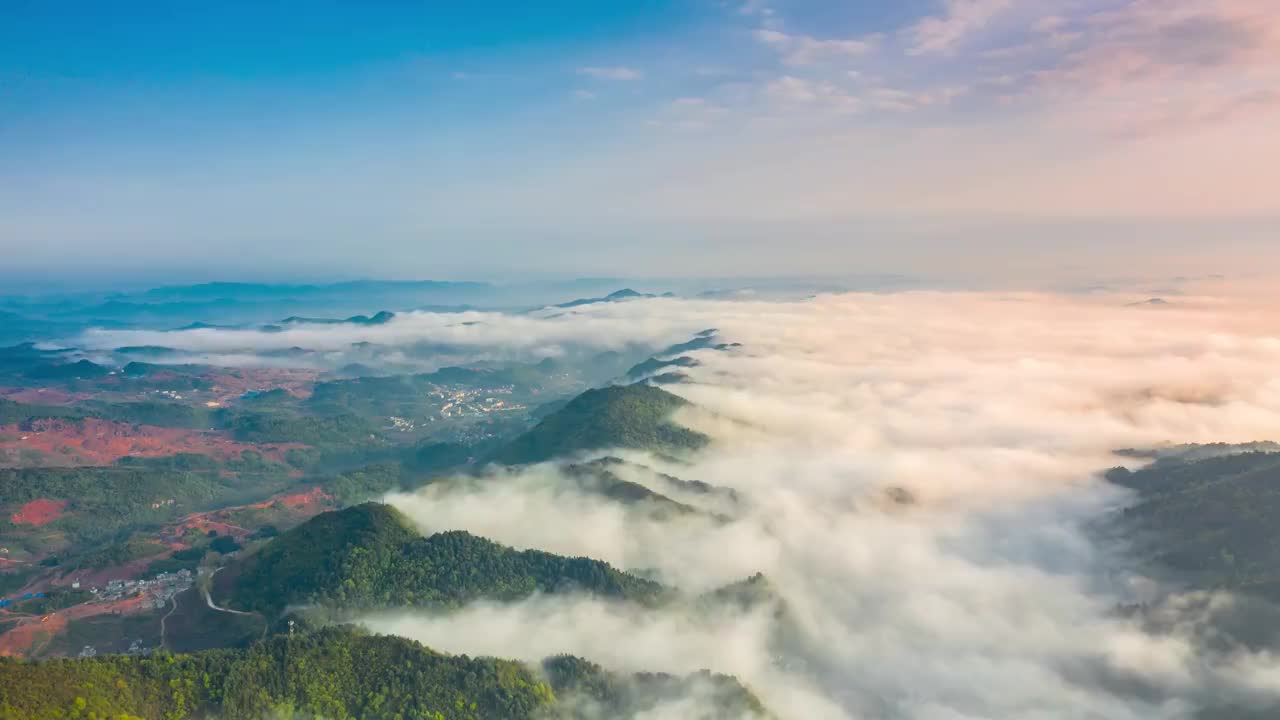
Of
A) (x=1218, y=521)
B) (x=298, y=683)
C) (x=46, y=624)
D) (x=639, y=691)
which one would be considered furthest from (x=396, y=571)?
(x=1218, y=521)

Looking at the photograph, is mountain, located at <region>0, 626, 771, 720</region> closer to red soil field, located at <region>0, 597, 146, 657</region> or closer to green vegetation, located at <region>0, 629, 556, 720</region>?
green vegetation, located at <region>0, 629, 556, 720</region>

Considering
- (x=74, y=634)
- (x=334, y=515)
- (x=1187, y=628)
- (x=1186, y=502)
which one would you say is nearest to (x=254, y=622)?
(x=334, y=515)

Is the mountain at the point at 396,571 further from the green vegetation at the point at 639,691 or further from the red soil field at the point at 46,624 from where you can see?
the green vegetation at the point at 639,691

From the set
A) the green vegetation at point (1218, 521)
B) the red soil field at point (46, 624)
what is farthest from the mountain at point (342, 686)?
the green vegetation at point (1218, 521)

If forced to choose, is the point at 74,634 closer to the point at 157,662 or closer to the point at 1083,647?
the point at 157,662

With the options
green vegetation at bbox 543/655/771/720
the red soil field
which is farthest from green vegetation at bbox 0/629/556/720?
the red soil field
